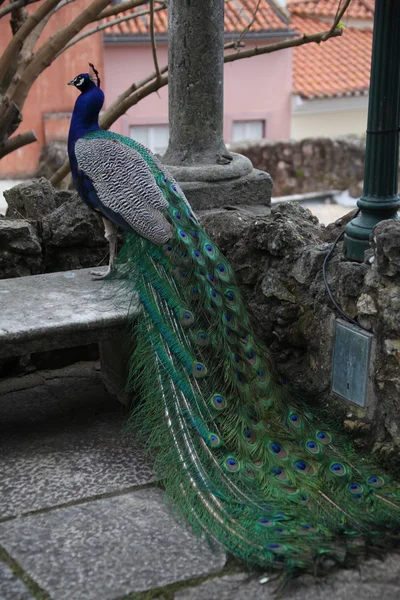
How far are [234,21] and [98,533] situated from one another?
13.3 m

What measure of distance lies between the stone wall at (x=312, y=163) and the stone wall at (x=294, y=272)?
9.08m

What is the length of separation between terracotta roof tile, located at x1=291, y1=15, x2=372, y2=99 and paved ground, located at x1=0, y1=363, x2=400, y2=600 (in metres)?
13.9

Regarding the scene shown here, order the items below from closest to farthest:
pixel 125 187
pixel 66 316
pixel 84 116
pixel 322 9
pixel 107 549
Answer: pixel 107 549, pixel 66 316, pixel 125 187, pixel 84 116, pixel 322 9

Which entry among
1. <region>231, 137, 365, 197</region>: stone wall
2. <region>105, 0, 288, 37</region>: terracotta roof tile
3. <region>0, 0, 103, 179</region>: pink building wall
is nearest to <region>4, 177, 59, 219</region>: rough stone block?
<region>231, 137, 365, 197</region>: stone wall

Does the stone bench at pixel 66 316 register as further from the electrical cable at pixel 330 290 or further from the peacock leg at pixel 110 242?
the electrical cable at pixel 330 290

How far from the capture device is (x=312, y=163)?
1370 centimetres

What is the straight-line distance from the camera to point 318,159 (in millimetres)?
13703

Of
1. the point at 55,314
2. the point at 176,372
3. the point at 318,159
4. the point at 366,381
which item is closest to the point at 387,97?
the point at 366,381

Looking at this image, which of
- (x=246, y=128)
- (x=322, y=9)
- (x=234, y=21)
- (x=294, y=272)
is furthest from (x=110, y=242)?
(x=322, y=9)

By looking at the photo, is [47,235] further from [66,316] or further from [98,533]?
[98,533]

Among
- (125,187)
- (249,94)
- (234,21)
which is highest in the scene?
(234,21)

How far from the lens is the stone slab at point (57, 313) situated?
332cm

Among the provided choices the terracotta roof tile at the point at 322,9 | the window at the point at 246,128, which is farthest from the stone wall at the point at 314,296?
the terracotta roof tile at the point at 322,9

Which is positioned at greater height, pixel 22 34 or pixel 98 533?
pixel 22 34
